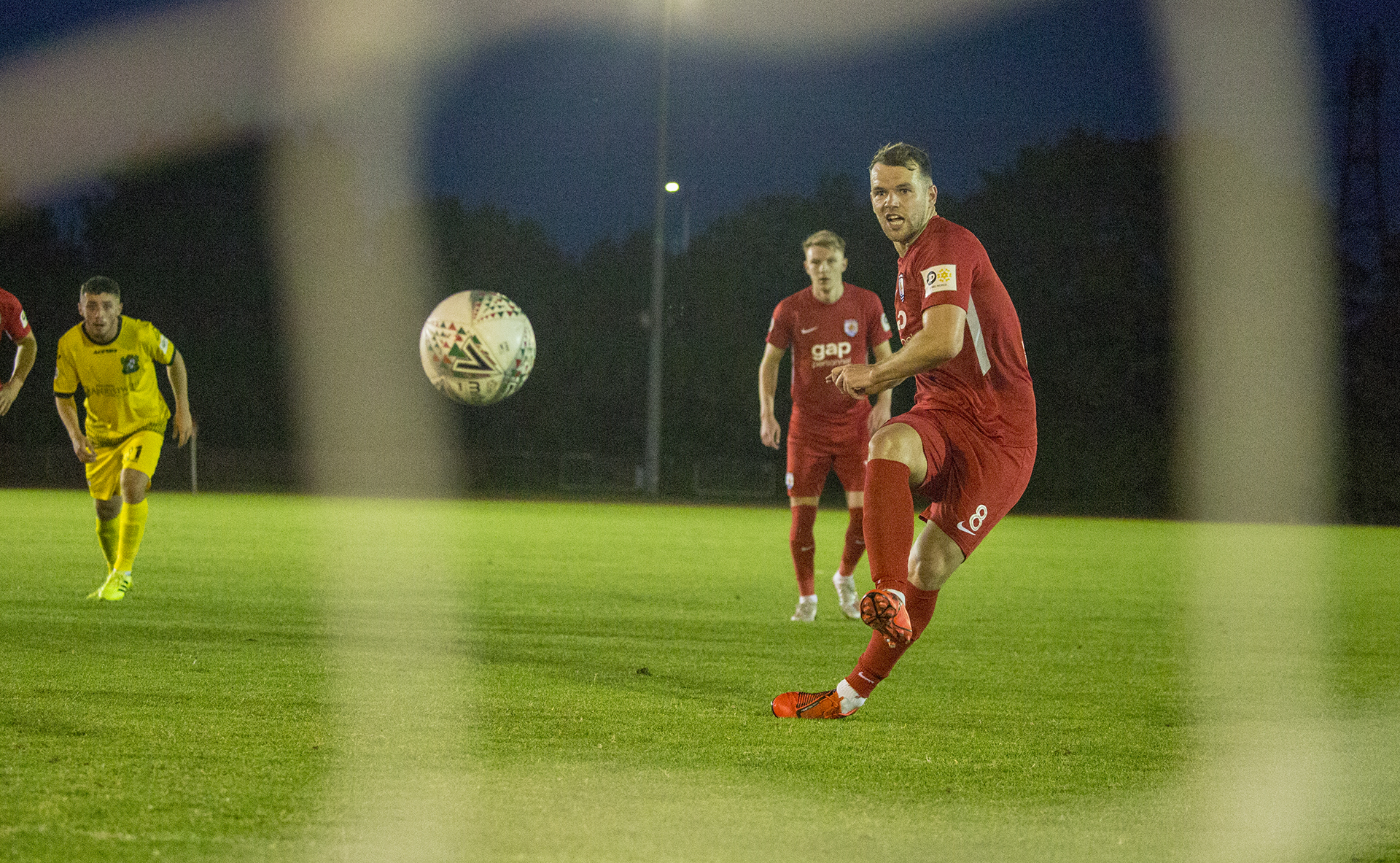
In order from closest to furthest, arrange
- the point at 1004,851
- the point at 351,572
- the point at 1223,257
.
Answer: the point at 1004,851, the point at 351,572, the point at 1223,257

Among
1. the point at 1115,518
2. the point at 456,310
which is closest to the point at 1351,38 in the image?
the point at 1115,518

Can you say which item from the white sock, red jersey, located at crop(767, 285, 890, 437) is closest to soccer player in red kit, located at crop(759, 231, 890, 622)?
red jersey, located at crop(767, 285, 890, 437)

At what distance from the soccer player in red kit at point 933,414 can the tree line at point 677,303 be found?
2885cm

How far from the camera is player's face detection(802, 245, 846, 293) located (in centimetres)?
888

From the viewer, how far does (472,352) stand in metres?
11.4

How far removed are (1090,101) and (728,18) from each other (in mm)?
27412

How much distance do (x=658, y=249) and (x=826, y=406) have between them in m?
21.0

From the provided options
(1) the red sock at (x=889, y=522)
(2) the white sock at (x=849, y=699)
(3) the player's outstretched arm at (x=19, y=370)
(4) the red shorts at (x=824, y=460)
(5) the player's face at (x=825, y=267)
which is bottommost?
(2) the white sock at (x=849, y=699)

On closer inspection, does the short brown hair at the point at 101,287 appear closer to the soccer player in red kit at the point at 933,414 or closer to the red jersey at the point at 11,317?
the red jersey at the point at 11,317

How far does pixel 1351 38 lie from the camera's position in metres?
43.3

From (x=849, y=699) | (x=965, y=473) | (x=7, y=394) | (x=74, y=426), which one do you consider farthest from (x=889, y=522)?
(x=74, y=426)

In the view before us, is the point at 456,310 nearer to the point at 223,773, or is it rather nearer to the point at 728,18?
the point at 223,773

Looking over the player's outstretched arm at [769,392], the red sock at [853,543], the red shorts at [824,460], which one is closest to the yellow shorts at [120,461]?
the player's outstretched arm at [769,392]

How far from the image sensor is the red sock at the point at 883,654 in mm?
5051
